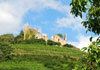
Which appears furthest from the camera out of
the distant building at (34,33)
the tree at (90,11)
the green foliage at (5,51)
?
the distant building at (34,33)

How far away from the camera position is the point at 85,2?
8.70m

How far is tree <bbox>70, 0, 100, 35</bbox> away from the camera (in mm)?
8902

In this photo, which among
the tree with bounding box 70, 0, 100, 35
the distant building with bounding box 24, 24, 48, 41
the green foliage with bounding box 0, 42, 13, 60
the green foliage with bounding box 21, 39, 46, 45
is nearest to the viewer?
the tree with bounding box 70, 0, 100, 35

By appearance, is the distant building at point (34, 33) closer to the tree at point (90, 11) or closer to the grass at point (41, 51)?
the grass at point (41, 51)

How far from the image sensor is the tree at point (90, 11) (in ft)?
29.2

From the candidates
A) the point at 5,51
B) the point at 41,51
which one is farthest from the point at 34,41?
the point at 5,51

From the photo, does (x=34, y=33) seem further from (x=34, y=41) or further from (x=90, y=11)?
(x=90, y=11)

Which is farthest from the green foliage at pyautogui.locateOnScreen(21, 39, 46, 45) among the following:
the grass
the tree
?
the tree

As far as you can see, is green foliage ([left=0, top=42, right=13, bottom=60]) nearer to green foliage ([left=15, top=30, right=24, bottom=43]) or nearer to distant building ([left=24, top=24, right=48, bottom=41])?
green foliage ([left=15, top=30, right=24, bottom=43])

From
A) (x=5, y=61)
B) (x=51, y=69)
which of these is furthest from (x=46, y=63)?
(x=5, y=61)

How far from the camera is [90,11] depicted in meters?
9.31

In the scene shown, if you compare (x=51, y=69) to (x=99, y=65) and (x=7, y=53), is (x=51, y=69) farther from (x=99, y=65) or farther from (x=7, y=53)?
(x=99, y=65)

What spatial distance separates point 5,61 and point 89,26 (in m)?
25.6

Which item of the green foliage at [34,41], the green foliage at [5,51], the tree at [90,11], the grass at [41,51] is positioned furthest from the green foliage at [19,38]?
the tree at [90,11]
